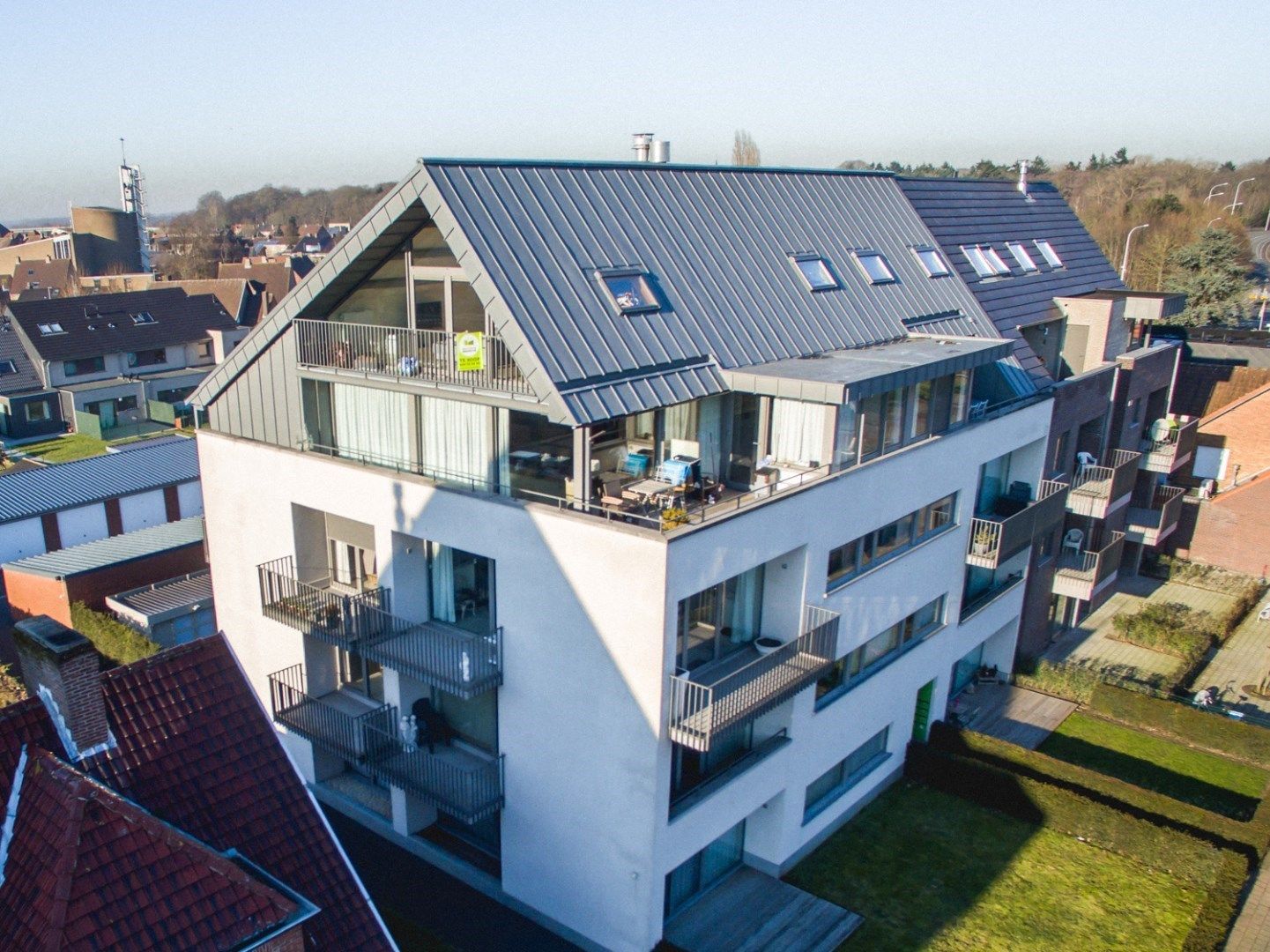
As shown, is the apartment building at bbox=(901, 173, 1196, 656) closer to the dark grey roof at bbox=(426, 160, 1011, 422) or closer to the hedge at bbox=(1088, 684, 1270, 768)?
the hedge at bbox=(1088, 684, 1270, 768)

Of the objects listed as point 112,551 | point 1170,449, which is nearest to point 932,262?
point 1170,449

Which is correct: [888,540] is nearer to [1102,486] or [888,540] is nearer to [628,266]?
[628,266]

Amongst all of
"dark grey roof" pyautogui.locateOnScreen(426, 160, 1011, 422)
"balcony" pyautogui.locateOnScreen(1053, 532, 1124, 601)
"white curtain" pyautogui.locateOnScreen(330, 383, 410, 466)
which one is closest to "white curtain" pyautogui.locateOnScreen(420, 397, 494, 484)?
"white curtain" pyautogui.locateOnScreen(330, 383, 410, 466)

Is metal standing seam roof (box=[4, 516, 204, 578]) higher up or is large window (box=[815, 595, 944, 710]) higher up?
large window (box=[815, 595, 944, 710])

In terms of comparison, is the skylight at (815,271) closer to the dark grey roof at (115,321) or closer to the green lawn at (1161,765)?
the green lawn at (1161,765)

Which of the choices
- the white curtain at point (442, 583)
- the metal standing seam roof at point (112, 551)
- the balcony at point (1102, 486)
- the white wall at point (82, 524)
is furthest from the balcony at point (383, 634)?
the white wall at point (82, 524)

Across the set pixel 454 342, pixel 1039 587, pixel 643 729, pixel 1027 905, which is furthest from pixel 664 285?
pixel 1039 587

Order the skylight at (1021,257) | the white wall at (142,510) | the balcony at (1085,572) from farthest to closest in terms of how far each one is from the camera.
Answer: the white wall at (142,510)
the skylight at (1021,257)
the balcony at (1085,572)
